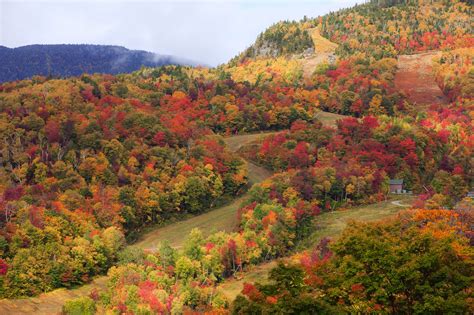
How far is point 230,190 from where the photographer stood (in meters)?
Answer: 115

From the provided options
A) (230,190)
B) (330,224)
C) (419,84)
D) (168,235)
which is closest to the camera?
(330,224)

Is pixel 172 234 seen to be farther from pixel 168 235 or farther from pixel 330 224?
pixel 330 224

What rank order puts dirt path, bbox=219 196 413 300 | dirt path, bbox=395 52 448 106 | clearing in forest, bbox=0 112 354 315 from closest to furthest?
clearing in forest, bbox=0 112 354 315 < dirt path, bbox=219 196 413 300 < dirt path, bbox=395 52 448 106

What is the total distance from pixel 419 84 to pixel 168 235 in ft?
382

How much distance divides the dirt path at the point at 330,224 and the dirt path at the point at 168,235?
1177cm

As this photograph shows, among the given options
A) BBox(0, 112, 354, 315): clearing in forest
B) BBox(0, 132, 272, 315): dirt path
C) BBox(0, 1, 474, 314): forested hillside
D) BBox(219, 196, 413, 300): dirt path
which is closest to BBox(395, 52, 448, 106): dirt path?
BBox(0, 1, 474, 314): forested hillside

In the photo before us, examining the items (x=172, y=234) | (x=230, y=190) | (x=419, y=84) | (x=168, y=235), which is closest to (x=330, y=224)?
(x=172, y=234)

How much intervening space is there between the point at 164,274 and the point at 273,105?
9172cm

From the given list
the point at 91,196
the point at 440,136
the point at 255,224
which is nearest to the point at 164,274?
the point at 255,224

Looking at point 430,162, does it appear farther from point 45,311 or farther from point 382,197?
point 45,311

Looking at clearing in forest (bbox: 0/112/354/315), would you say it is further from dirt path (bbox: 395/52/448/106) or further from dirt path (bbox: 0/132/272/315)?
dirt path (bbox: 395/52/448/106)

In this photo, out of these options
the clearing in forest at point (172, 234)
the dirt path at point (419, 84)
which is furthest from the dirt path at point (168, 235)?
the dirt path at point (419, 84)

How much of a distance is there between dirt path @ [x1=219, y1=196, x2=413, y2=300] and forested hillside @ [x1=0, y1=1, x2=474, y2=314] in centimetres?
151

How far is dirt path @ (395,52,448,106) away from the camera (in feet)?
573
